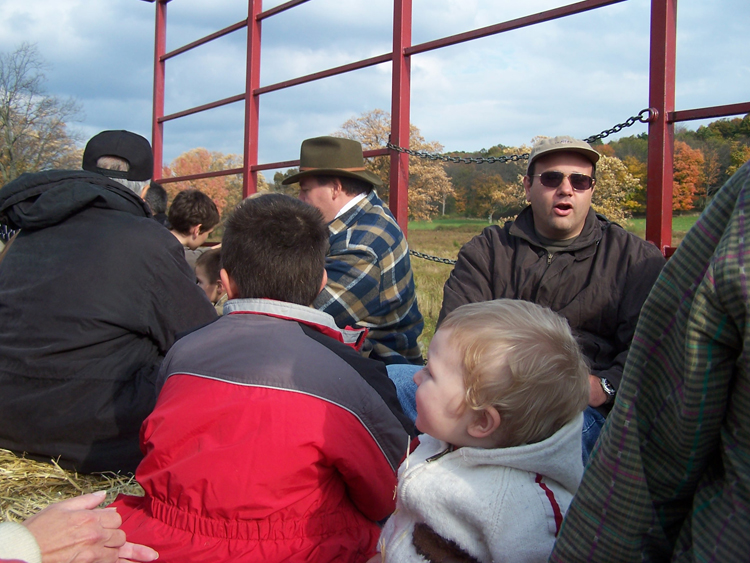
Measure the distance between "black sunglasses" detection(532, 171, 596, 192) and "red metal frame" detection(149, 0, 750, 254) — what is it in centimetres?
57

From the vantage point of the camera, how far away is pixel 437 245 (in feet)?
50.2

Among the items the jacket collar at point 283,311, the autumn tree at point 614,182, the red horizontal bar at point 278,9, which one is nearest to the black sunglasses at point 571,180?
the jacket collar at point 283,311

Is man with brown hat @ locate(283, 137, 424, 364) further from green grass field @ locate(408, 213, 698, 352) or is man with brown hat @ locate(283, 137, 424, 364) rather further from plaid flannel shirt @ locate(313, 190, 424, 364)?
green grass field @ locate(408, 213, 698, 352)

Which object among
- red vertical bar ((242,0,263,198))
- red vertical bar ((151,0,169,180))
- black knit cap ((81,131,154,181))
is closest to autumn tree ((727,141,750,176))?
black knit cap ((81,131,154,181))

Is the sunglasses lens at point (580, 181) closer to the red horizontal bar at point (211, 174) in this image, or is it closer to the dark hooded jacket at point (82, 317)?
the dark hooded jacket at point (82, 317)

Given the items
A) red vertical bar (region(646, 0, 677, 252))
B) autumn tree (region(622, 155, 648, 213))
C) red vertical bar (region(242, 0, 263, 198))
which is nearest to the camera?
red vertical bar (region(646, 0, 677, 252))

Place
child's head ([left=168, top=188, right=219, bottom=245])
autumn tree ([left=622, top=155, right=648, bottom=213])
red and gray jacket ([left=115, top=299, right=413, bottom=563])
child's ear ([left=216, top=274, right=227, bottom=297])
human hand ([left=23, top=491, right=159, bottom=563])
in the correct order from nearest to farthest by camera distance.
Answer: human hand ([left=23, top=491, right=159, bottom=563]), red and gray jacket ([left=115, top=299, right=413, bottom=563]), child's ear ([left=216, top=274, right=227, bottom=297]), child's head ([left=168, top=188, right=219, bottom=245]), autumn tree ([left=622, top=155, right=648, bottom=213])

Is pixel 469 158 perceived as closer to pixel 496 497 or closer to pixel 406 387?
pixel 406 387

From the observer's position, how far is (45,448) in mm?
2293

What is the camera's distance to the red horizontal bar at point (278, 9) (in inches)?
193

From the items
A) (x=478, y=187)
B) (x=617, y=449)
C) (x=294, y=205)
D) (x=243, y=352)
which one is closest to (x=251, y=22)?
(x=478, y=187)

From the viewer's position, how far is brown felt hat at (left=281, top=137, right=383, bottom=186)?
10.5 ft

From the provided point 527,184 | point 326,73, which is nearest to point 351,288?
point 527,184

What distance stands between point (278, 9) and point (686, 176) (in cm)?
344
